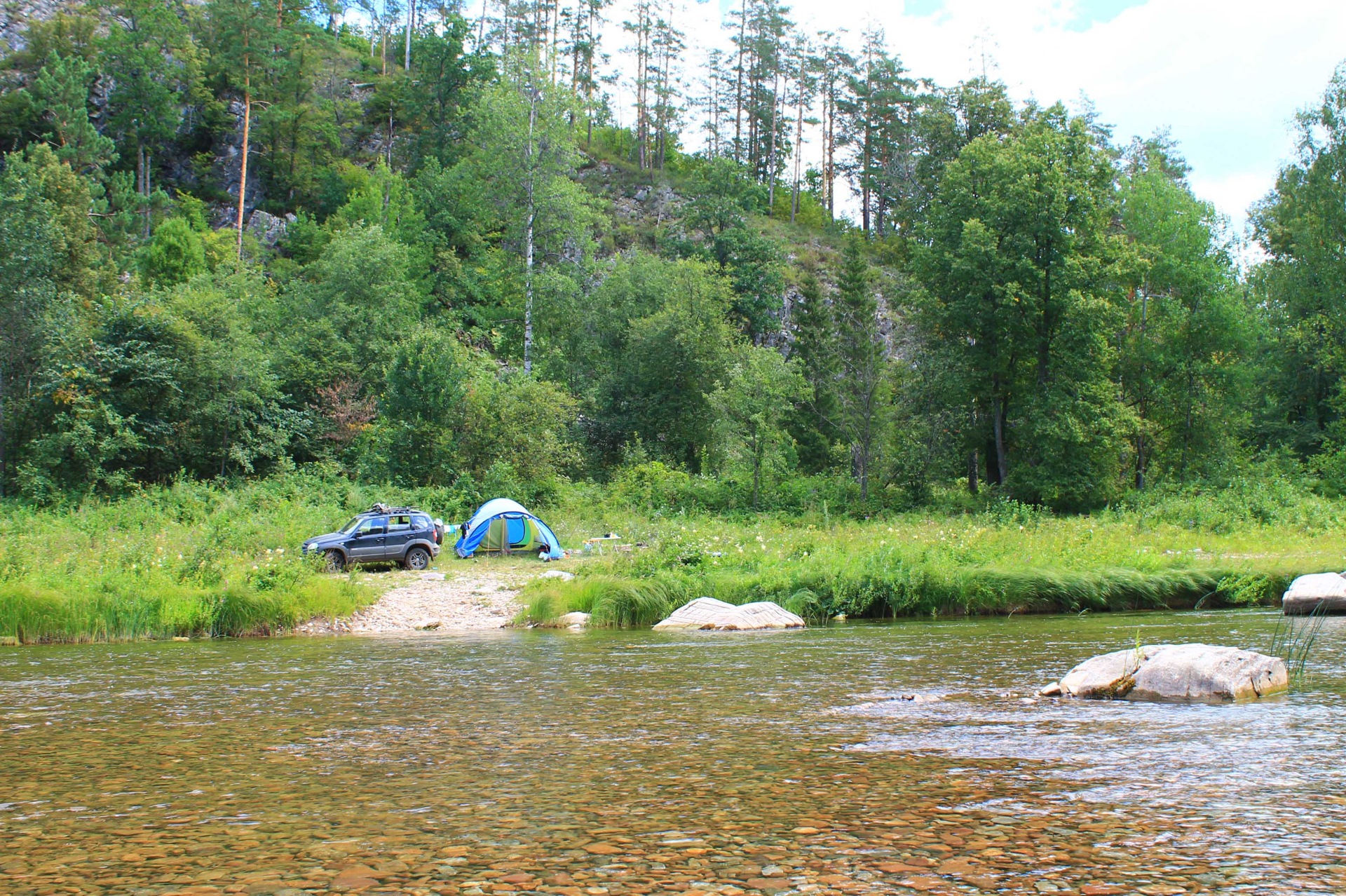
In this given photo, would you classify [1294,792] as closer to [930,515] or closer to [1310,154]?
[930,515]

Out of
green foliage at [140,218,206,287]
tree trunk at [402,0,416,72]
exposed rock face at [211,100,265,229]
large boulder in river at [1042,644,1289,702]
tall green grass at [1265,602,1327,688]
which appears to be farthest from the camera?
tree trunk at [402,0,416,72]

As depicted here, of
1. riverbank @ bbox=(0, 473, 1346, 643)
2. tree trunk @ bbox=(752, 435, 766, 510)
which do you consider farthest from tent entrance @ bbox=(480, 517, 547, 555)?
tree trunk @ bbox=(752, 435, 766, 510)

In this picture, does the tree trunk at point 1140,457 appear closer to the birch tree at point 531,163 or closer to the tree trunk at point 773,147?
the birch tree at point 531,163

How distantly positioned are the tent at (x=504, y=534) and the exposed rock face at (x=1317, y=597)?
60.5 feet

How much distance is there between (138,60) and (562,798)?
2907 inches

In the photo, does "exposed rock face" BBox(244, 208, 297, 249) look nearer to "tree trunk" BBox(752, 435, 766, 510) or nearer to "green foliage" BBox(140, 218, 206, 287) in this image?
"green foliage" BBox(140, 218, 206, 287)

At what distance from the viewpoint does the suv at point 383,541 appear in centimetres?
2472

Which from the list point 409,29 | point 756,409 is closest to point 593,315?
point 756,409

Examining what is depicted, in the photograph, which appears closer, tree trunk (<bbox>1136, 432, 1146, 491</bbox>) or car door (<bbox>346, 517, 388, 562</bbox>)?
car door (<bbox>346, 517, 388, 562</bbox>)

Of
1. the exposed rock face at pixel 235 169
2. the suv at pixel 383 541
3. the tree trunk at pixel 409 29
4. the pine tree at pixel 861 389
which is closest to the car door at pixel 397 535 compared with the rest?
the suv at pixel 383 541

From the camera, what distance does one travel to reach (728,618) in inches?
679

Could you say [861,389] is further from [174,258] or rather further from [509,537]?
[174,258]

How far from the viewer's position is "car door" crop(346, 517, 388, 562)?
2489cm

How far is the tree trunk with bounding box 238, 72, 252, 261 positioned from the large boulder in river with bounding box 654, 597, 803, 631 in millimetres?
46128
